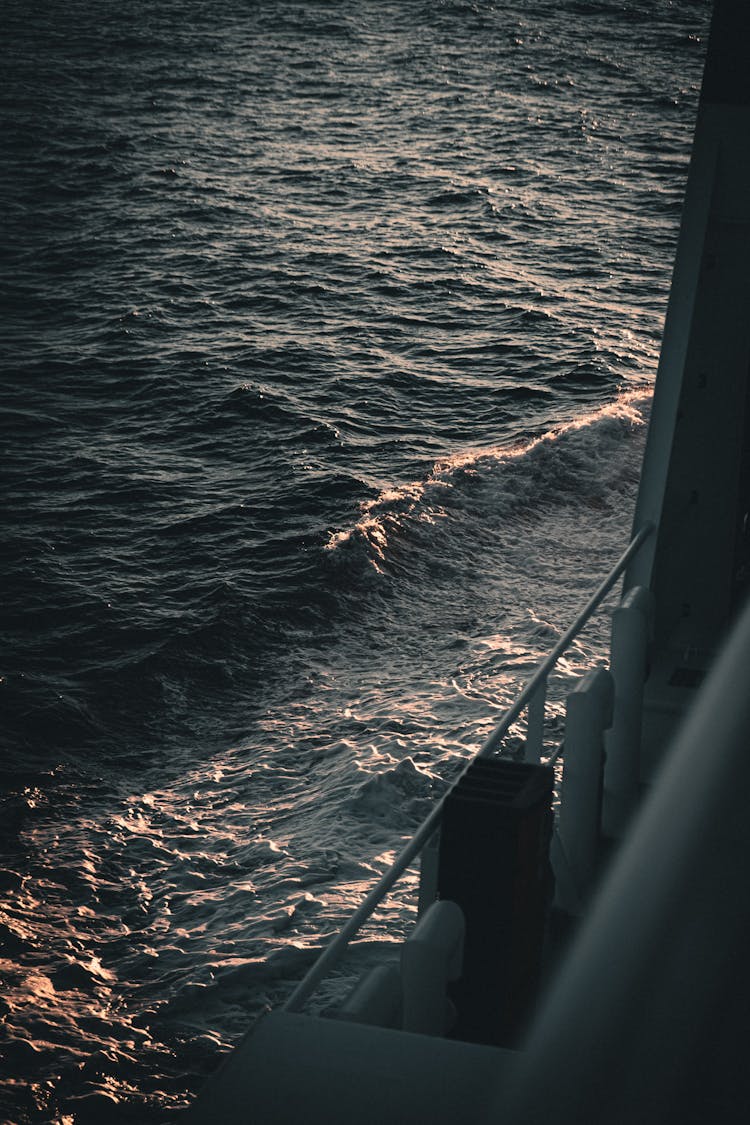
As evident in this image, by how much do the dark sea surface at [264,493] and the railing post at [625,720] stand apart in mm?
4345

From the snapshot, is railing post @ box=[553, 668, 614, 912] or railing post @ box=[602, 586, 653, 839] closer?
railing post @ box=[553, 668, 614, 912]

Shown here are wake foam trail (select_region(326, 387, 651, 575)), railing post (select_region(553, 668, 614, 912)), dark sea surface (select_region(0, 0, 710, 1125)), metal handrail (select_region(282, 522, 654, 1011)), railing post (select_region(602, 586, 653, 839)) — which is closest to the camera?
metal handrail (select_region(282, 522, 654, 1011))

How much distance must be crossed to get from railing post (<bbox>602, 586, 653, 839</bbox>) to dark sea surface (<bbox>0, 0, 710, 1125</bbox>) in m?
4.35

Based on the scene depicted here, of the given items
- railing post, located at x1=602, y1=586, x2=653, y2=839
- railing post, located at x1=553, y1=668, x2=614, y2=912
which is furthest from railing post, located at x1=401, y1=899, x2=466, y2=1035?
railing post, located at x1=602, y1=586, x2=653, y2=839

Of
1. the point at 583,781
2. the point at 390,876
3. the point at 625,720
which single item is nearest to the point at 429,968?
the point at 390,876

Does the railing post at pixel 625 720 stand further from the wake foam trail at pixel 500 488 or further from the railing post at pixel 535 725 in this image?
the wake foam trail at pixel 500 488

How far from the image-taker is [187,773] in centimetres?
1407

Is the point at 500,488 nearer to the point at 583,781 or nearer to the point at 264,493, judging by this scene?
the point at 264,493

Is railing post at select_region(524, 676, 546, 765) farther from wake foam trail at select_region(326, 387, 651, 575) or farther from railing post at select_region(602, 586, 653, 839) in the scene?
wake foam trail at select_region(326, 387, 651, 575)

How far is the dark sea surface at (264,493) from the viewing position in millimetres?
11336

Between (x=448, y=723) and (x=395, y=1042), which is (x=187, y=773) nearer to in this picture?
(x=448, y=723)

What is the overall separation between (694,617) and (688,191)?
8.75 feet

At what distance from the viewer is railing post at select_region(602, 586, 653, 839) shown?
6504 mm

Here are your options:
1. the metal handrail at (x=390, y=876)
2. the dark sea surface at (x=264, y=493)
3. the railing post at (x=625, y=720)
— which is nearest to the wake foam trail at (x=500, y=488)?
the dark sea surface at (x=264, y=493)
